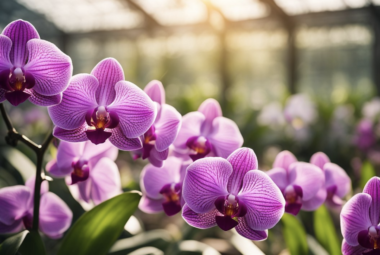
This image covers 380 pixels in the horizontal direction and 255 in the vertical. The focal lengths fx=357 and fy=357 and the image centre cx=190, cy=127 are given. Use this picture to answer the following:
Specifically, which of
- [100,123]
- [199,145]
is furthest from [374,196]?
[100,123]

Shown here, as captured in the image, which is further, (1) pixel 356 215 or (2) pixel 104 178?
(2) pixel 104 178

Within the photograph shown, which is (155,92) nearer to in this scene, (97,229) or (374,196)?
(97,229)

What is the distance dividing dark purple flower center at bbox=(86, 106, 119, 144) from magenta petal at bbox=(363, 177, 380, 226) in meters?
0.32

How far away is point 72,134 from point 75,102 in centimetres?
4

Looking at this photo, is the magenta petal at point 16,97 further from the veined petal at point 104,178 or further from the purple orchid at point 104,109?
the veined petal at point 104,178

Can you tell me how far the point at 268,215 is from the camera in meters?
0.43

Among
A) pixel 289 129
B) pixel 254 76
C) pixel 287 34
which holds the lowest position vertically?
pixel 254 76

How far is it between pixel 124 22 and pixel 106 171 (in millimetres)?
5365

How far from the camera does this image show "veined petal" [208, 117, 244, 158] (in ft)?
1.80

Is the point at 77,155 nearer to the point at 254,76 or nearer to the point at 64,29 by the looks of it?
the point at 64,29

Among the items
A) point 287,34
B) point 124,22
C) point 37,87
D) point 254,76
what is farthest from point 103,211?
point 254,76

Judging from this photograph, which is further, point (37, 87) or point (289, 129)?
point (289, 129)

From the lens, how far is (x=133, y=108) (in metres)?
0.46

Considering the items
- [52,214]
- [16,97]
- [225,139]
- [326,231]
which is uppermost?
[16,97]
